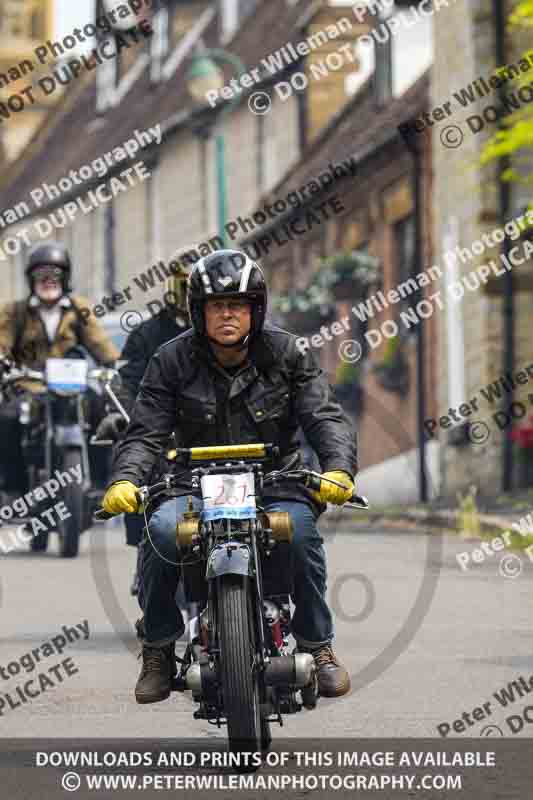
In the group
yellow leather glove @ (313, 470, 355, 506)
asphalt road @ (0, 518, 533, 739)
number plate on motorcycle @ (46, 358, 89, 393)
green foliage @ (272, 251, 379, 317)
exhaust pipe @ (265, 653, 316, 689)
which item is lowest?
asphalt road @ (0, 518, 533, 739)

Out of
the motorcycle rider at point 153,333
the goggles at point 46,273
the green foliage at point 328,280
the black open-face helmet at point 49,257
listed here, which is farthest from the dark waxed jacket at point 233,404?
the green foliage at point 328,280

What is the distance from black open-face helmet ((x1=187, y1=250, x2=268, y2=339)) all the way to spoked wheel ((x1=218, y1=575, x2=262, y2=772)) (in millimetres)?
1032

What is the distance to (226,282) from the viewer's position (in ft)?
23.2

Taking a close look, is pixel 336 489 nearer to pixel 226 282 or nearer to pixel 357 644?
pixel 226 282

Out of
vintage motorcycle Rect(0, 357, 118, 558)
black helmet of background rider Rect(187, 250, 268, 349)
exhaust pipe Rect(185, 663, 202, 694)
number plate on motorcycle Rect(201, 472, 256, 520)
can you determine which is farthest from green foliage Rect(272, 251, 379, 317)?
exhaust pipe Rect(185, 663, 202, 694)

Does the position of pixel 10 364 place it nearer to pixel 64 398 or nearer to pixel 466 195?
pixel 64 398

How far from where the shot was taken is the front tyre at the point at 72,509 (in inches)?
577

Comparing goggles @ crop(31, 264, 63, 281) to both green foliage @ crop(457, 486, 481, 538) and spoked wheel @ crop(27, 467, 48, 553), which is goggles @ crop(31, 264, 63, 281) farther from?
green foliage @ crop(457, 486, 481, 538)

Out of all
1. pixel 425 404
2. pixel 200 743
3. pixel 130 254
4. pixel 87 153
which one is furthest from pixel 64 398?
pixel 87 153

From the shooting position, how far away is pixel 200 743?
7410 mm

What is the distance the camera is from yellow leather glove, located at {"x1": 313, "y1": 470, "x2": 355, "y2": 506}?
7.01 metres

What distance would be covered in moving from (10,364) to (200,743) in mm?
7611

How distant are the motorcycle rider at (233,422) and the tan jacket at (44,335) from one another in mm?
7395

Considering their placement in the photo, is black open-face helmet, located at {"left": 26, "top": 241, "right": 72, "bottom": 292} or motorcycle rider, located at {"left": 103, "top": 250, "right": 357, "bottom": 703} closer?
motorcycle rider, located at {"left": 103, "top": 250, "right": 357, "bottom": 703}
